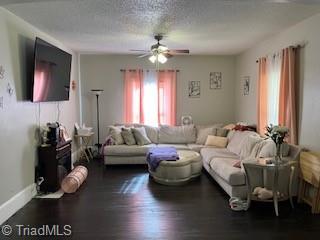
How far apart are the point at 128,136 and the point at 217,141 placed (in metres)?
1.90

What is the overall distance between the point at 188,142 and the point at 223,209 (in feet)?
10.3

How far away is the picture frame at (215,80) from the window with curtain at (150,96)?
0.98 meters

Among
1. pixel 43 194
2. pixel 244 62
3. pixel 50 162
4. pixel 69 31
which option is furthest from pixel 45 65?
pixel 244 62

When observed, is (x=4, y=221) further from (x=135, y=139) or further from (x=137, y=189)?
(x=135, y=139)

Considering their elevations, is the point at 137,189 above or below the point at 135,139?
below

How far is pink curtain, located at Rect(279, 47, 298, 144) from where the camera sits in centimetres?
428

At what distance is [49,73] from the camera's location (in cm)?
455

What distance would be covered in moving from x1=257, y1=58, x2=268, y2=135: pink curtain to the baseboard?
13.5 feet

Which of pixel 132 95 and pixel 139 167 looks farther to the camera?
pixel 132 95

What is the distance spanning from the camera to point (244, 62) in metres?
6.87

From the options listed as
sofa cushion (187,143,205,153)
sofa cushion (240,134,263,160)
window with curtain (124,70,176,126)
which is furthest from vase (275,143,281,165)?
window with curtain (124,70,176,126)

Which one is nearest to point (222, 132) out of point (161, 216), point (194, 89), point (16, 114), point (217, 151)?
point (217, 151)

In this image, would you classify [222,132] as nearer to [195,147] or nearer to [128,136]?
[195,147]

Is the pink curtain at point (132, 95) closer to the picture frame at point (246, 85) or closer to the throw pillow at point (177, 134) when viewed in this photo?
the throw pillow at point (177, 134)
